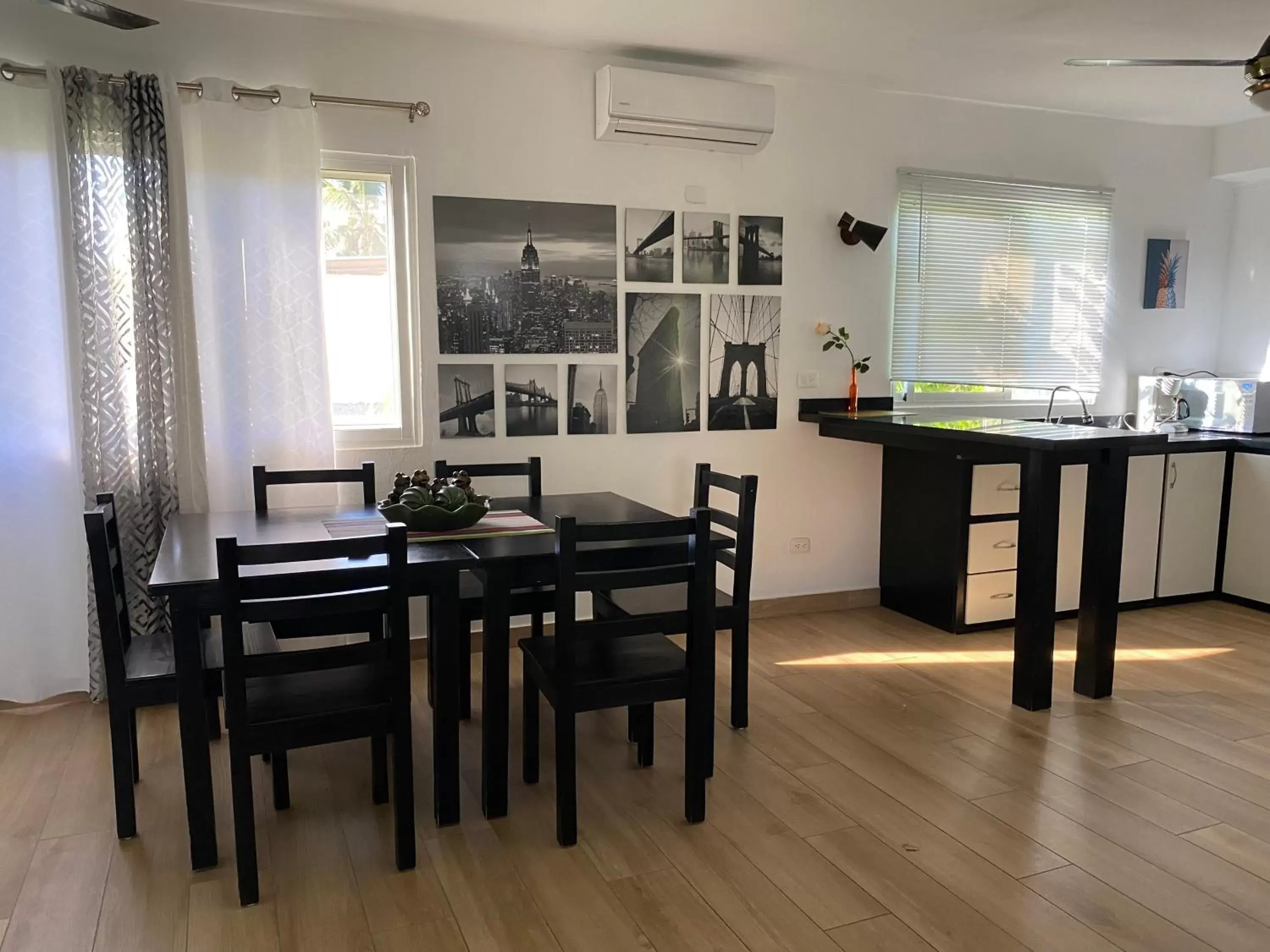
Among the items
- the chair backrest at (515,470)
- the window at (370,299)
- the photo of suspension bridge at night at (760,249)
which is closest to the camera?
the chair backrest at (515,470)

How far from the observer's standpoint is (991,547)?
4238 millimetres

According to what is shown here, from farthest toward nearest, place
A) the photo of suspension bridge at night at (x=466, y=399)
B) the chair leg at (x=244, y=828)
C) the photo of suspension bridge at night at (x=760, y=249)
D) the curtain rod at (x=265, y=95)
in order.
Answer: the photo of suspension bridge at night at (x=760, y=249) < the photo of suspension bridge at night at (x=466, y=399) < the curtain rod at (x=265, y=95) < the chair leg at (x=244, y=828)

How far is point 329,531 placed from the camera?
276 centimetres

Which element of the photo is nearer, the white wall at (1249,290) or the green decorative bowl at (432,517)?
the green decorative bowl at (432,517)

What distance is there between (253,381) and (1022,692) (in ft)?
10.0

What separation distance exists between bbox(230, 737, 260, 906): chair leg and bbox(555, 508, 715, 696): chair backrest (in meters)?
0.77

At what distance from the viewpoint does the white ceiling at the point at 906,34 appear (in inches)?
132

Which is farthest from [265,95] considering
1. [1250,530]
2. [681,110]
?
[1250,530]

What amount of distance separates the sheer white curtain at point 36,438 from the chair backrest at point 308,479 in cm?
71

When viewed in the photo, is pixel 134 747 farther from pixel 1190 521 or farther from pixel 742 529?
pixel 1190 521

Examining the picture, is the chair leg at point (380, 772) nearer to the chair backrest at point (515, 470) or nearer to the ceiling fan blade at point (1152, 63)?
the chair backrest at point (515, 470)

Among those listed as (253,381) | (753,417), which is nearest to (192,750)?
(253,381)

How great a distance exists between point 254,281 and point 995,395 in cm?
367

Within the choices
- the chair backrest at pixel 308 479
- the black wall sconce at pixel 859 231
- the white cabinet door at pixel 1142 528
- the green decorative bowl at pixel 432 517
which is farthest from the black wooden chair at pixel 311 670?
the white cabinet door at pixel 1142 528
